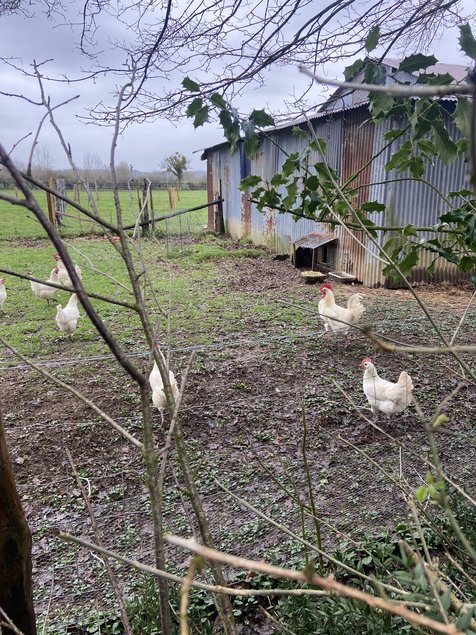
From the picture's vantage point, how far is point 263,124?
1.85 metres

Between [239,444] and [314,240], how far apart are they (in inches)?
287

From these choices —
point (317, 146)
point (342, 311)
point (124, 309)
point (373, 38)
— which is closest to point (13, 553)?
point (317, 146)

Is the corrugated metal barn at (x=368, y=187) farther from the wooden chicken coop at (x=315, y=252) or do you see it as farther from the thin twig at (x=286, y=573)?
the thin twig at (x=286, y=573)

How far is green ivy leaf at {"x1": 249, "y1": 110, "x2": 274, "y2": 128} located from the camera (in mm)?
1815

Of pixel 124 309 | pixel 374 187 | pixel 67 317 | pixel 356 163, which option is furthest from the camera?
pixel 356 163

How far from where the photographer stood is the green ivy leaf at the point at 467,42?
57.4 inches

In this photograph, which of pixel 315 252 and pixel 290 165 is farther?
pixel 315 252

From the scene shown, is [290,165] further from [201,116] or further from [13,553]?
[13,553]

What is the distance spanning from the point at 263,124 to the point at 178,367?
3.67 meters

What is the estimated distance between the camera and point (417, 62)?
5.48 feet

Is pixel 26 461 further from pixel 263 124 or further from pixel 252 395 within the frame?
pixel 263 124

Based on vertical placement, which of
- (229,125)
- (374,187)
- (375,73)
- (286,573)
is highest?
(375,73)

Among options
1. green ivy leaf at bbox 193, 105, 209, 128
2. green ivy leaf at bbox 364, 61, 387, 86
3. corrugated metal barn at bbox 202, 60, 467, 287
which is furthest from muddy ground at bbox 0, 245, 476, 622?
corrugated metal barn at bbox 202, 60, 467, 287

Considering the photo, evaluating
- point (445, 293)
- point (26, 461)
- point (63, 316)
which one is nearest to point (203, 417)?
point (26, 461)
